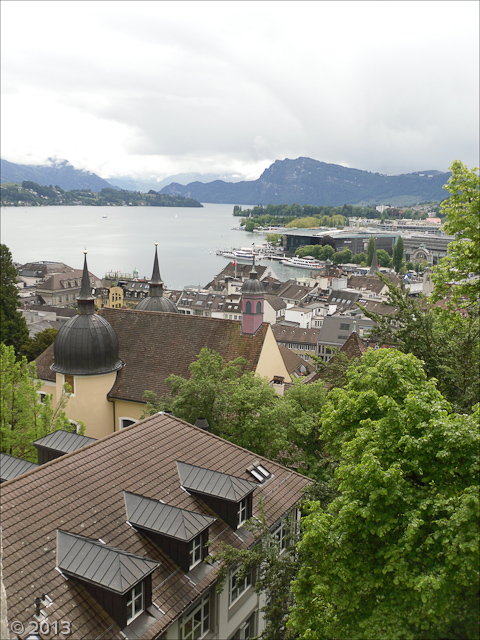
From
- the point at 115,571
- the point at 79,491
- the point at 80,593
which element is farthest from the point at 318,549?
the point at 79,491

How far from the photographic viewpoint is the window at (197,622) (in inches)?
551

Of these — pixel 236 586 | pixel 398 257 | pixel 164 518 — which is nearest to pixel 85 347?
pixel 236 586

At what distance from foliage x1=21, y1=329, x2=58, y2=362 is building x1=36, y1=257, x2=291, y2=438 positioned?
791 inches

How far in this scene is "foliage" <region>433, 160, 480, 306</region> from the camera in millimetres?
11688

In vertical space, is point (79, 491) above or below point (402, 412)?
below

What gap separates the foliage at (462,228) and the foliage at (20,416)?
633 inches

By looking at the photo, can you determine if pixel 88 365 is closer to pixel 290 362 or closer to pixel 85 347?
pixel 85 347

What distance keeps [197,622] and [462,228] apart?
11.1 metres

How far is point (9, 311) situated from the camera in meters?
53.0

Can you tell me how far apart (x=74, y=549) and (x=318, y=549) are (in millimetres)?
5124

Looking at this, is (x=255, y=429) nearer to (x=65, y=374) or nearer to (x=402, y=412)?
(x=402, y=412)

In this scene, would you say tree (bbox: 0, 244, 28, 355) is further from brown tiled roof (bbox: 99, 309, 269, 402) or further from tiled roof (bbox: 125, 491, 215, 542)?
tiled roof (bbox: 125, 491, 215, 542)

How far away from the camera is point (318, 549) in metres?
11.3

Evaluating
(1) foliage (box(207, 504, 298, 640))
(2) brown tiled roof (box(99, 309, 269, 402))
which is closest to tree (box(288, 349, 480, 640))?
(1) foliage (box(207, 504, 298, 640))
